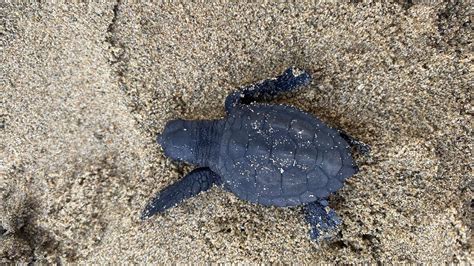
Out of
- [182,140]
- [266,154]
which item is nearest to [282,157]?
[266,154]

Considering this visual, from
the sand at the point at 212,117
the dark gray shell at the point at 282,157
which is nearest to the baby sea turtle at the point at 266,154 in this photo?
the dark gray shell at the point at 282,157

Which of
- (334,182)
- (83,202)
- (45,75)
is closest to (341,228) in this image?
(334,182)

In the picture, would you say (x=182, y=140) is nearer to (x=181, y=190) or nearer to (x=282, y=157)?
(x=181, y=190)

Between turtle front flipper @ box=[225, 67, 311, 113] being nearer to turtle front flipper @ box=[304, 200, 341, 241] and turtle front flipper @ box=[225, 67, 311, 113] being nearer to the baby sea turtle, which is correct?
the baby sea turtle

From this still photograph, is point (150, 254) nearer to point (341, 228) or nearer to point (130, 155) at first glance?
point (130, 155)

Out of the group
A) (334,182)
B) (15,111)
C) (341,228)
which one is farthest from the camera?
(15,111)

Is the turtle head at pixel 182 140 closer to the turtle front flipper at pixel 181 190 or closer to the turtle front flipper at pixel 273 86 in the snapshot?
the turtle front flipper at pixel 181 190
